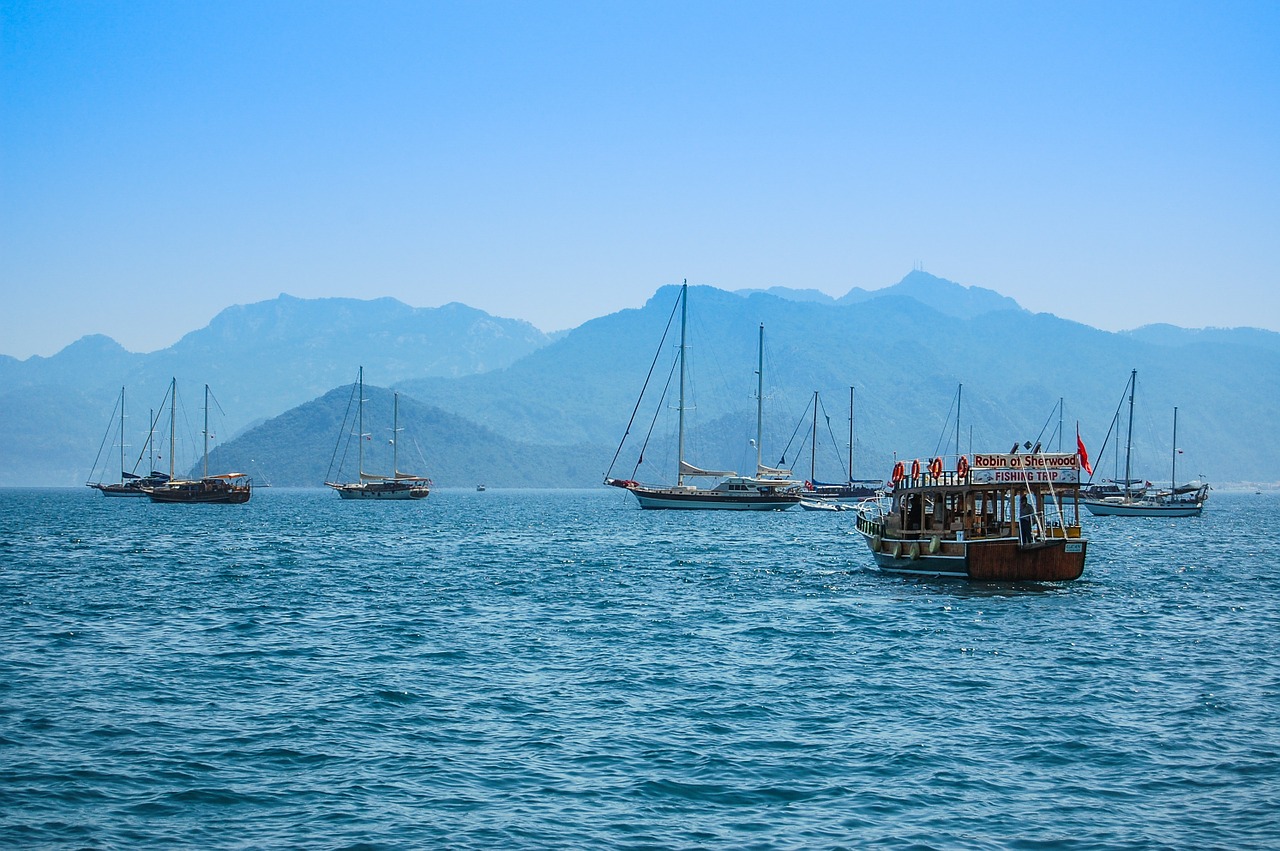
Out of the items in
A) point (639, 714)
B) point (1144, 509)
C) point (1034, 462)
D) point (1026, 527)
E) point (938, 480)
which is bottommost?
point (639, 714)

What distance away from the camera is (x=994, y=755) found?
2234 cm

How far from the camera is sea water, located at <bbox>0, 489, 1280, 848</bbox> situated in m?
18.6

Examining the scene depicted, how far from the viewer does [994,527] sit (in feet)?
166

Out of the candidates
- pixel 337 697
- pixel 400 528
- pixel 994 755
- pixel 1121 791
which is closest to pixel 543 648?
pixel 337 697

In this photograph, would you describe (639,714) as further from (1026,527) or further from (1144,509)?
(1144,509)

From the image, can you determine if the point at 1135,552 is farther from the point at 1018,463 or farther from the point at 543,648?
the point at 543,648

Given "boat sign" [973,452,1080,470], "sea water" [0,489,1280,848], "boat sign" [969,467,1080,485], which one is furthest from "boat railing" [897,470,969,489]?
"sea water" [0,489,1280,848]

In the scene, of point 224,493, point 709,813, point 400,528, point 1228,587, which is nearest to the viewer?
point 709,813

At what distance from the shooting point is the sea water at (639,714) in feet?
61.0

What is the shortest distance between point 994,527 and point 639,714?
2914cm

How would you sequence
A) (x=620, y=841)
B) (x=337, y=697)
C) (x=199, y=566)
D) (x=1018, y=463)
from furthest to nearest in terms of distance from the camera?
(x=199, y=566), (x=1018, y=463), (x=337, y=697), (x=620, y=841)

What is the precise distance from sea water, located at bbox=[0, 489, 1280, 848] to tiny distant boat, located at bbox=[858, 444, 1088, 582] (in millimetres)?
1116

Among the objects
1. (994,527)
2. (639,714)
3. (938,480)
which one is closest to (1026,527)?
(994,527)

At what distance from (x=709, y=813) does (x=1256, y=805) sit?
8800mm
